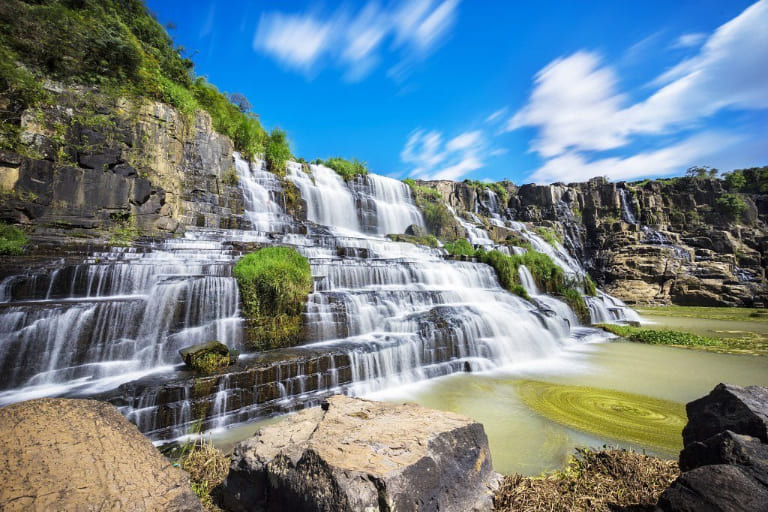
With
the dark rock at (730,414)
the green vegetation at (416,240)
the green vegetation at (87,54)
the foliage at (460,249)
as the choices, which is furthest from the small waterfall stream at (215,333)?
the green vegetation at (87,54)

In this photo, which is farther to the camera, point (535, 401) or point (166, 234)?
point (166, 234)

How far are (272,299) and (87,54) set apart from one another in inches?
446

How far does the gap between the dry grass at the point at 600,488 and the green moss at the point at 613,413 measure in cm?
125

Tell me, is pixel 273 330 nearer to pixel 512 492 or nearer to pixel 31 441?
pixel 31 441

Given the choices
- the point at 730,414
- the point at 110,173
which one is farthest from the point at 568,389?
the point at 110,173

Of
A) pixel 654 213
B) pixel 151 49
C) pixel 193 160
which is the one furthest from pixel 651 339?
pixel 654 213

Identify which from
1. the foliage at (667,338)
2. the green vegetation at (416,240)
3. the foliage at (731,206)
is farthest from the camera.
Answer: the foliage at (731,206)

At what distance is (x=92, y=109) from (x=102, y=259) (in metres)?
6.11

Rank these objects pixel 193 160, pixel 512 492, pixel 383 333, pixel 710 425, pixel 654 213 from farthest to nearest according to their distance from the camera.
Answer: pixel 654 213 → pixel 193 160 → pixel 383 333 → pixel 710 425 → pixel 512 492

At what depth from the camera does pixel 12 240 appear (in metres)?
5.99

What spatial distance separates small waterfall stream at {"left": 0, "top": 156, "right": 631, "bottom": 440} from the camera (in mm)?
3844

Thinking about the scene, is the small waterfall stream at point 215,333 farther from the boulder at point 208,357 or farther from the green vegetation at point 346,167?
the green vegetation at point 346,167

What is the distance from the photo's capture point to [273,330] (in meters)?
5.25

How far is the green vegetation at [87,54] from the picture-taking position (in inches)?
321
